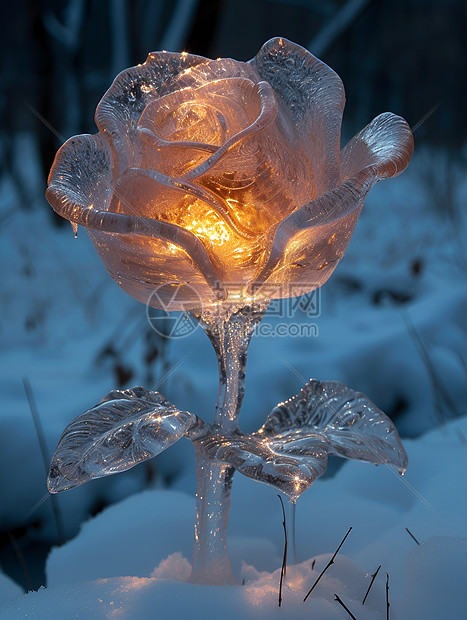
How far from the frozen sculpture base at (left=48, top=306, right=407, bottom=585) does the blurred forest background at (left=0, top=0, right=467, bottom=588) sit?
0.39 m

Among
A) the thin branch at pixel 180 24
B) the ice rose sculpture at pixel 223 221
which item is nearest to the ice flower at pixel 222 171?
the ice rose sculpture at pixel 223 221

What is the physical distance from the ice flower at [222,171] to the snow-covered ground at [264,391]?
7.4 inches

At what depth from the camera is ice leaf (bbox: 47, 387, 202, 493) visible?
12.3 inches

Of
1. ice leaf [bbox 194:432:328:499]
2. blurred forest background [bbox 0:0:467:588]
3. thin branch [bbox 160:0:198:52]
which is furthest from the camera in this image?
thin branch [bbox 160:0:198:52]

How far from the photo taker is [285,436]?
0.38 m

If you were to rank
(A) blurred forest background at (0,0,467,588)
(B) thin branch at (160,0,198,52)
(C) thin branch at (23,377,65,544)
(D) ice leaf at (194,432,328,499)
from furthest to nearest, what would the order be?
(B) thin branch at (160,0,198,52) → (A) blurred forest background at (0,0,467,588) → (C) thin branch at (23,377,65,544) → (D) ice leaf at (194,432,328,499)

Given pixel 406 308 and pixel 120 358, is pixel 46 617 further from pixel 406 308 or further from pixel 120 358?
pixel 406 308

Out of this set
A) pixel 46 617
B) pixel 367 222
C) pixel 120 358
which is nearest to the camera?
pixel 46 617

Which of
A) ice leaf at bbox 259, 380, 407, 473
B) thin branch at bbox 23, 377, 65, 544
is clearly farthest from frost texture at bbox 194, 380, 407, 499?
thin branch at bbox 23, 377, 65, 544

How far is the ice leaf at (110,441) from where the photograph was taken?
12.3 inches

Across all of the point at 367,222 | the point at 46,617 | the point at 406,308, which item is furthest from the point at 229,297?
the point at 367,222

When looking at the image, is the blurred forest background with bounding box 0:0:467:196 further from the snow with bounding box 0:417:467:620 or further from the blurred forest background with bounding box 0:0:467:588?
the snow with bounding box 0:417:467:620

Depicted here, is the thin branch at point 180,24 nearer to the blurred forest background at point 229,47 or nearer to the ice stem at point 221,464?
the blurred forest background at point 229,47

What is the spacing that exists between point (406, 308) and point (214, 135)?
0.87 m
